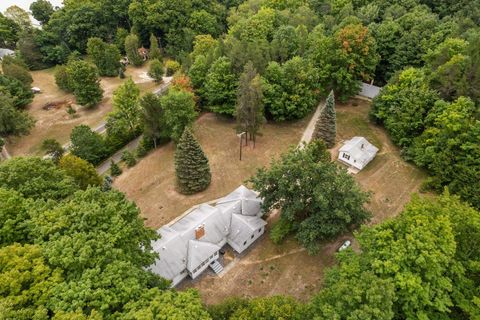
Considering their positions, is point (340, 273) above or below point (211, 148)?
above

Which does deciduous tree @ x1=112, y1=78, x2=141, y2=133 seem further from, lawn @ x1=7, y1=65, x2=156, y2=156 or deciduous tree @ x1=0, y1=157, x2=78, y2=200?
deciduous tree @ x1=0, y1=157, x2=78, y2=200

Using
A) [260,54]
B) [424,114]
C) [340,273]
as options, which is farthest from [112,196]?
[424,114]

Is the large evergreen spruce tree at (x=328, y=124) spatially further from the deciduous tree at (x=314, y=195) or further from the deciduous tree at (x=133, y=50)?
the deciduous tree at (x=133, y=50)

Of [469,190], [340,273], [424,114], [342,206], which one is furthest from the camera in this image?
[424,114]

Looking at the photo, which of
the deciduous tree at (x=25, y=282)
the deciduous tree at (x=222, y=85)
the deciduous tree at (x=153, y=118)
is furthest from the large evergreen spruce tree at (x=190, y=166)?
the deciduous tree at (x=25, y=282)

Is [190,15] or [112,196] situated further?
[190,15]

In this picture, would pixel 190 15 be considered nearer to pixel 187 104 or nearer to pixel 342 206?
pixel 187 104

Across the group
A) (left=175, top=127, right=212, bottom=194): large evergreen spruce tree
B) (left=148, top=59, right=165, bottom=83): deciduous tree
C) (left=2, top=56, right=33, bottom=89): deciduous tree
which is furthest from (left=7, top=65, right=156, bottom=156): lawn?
(left=175, top=127, right=212, bottom=194): large evergreen spruce tree
